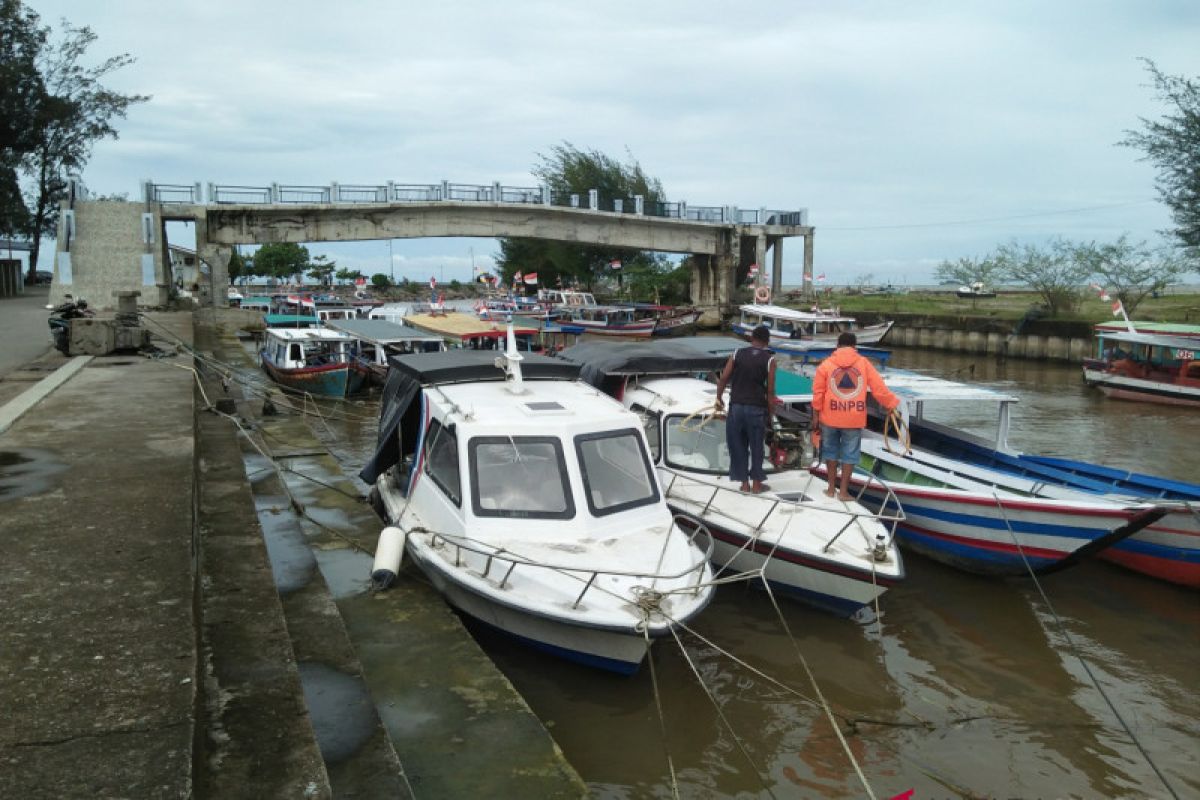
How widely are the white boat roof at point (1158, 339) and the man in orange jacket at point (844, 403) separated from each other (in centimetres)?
2158

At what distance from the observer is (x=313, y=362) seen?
2688cm

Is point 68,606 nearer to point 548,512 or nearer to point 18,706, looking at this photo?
point 18,706

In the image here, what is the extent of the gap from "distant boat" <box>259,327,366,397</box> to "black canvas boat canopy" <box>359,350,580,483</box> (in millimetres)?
15001

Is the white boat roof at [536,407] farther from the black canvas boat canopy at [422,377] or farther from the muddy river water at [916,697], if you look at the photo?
the muddy river water at [916,697]

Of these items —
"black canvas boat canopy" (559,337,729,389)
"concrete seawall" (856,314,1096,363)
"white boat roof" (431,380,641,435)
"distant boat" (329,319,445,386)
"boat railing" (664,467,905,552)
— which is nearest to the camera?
"white boat roof" (431,380,641,435)

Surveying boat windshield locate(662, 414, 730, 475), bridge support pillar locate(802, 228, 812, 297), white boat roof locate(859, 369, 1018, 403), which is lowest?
boat windshield locate(662, 414, 730, 475)

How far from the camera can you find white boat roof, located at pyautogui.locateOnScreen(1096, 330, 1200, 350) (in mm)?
26656

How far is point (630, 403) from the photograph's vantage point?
464 inches

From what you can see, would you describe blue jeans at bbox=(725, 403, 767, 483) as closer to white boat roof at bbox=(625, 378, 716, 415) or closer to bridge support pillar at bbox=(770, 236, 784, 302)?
white boat roof at bbox=(625, 378, 716, 415)

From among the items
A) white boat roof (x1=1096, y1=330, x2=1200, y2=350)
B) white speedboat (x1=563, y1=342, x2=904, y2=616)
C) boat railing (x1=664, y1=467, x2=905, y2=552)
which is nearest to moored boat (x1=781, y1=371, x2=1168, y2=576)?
boat railing (x1=664, y1=467, x2=905, y2=552)

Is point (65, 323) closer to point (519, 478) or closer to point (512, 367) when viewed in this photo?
point (512, 367)

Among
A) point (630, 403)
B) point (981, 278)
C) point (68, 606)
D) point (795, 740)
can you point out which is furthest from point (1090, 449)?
point (981, 278)

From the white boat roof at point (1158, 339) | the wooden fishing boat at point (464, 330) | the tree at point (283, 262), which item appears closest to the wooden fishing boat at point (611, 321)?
the wooden fishing boat at point (464, 330)

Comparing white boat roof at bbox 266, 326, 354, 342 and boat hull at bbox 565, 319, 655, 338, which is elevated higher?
white boat roof at bbox 266, 326, 354, 342
